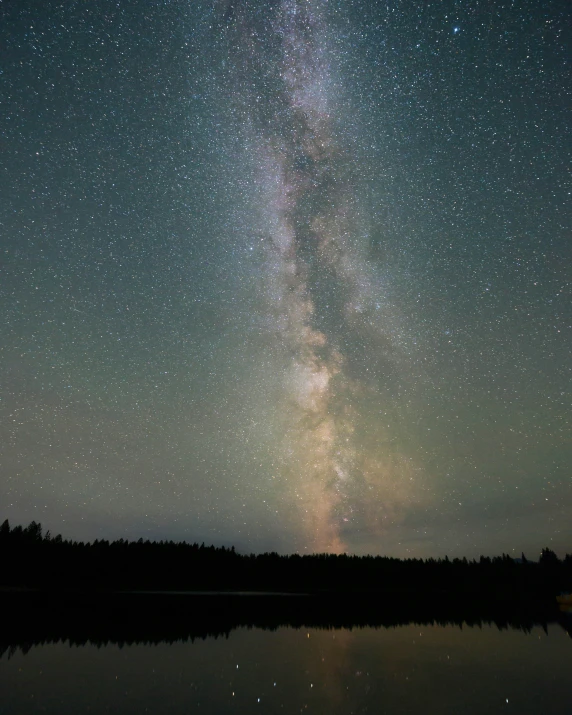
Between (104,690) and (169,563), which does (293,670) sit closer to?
(104,690)

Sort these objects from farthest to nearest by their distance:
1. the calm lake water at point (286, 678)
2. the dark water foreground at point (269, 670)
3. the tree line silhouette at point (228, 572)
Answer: the tree line silhouette at point (228, 572) < the dark water foreground at point (269, 670) < the calm lake water at point (286, 678)

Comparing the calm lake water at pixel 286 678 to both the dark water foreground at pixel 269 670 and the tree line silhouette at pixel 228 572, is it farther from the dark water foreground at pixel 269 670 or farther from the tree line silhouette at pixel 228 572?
the tree line silhouette at pixel 228 572

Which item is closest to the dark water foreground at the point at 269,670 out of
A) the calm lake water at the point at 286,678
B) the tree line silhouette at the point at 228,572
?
the calm lake water at the point at 286,678

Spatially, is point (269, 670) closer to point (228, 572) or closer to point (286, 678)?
point (286, 678)

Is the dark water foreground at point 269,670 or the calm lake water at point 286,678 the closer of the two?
the calm lake water at point 286,678

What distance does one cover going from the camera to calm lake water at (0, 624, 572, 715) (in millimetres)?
11211

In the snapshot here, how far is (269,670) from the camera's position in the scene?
50.4 ft

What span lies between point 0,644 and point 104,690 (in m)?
8.54

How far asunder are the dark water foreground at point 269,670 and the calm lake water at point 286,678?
0.15ft

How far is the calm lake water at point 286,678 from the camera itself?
11.2 m

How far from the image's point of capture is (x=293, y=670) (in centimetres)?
1539

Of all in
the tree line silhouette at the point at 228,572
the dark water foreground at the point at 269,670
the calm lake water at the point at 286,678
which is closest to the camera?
the calm lake water at the point at 286,678

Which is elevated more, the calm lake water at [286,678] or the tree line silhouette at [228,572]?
the tree line silhouette at [228,572]

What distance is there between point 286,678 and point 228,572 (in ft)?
351
